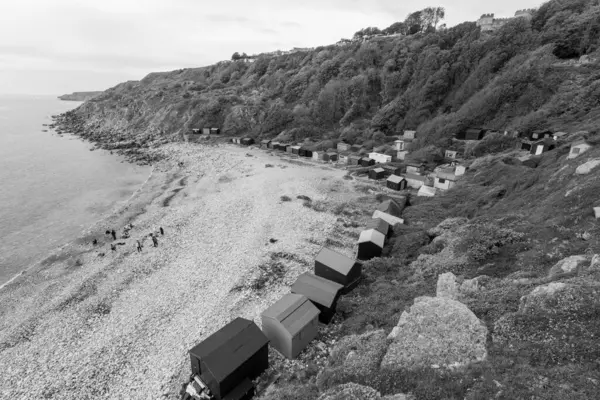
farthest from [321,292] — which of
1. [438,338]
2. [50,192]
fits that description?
[50,192]

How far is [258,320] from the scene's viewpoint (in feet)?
61.4

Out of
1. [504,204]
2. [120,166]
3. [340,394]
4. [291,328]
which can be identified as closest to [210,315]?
[291,328]

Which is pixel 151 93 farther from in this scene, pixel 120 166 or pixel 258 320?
pixel 258 320

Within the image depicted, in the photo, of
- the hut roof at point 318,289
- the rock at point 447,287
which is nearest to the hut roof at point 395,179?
the hut roof at point 318,289

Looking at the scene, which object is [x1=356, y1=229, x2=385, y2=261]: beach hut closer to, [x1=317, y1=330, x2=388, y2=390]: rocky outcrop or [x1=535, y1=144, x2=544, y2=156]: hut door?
[x1=317, y1=330, x2=388, y2=390]: rocky outcrop

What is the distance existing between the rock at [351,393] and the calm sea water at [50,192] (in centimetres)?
3161

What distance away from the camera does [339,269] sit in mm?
19859

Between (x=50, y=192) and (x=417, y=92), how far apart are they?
246ft

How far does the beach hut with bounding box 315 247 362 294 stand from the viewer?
19641mm

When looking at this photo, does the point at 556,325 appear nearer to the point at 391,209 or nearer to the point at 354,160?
the point at 391,209

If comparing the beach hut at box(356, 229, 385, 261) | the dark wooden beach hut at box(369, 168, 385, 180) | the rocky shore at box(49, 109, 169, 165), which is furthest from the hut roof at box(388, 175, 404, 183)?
the rocky shore at box(49, 109, 169, 165)

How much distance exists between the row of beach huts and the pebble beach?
2.99m

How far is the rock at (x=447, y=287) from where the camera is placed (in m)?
15.0

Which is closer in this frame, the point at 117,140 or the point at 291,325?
the point at 291,325
